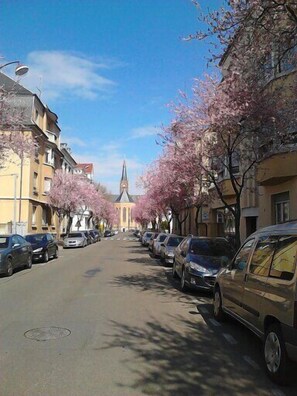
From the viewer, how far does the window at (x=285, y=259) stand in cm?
499

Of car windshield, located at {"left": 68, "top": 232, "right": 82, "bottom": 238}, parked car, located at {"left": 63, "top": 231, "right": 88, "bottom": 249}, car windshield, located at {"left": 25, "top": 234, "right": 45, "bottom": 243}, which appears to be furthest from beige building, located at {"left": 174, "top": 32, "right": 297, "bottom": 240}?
car windshield, located at {"left": 68, "top": 232, "right": 82, "bottom": 238}

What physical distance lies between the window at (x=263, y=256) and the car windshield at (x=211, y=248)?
20.0ft

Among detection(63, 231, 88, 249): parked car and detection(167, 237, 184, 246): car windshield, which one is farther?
detection(63, 231, 88, 249): parked car

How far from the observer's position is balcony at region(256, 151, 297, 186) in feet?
54.1

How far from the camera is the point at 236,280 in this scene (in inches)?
277

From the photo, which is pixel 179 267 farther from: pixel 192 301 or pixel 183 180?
pixel 183 180

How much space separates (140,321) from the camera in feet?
27.0

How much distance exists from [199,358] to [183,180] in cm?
1604

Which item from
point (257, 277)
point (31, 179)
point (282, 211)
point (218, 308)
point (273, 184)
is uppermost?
point (31, 179)

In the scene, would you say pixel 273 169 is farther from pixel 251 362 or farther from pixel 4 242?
pixel 251 362

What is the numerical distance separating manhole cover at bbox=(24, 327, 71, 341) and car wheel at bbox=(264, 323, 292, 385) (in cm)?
328

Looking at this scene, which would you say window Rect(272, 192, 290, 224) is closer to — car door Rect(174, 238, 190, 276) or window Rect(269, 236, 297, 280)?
car door Rect(174, 238, 190, 276)

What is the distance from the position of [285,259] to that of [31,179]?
3703 centimetres

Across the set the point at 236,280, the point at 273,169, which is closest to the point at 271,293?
the point at 236,280
